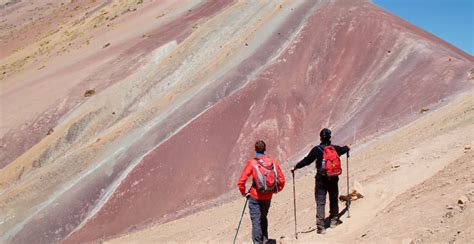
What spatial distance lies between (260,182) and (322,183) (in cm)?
147

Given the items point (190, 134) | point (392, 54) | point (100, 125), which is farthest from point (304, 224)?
point (100, 125)

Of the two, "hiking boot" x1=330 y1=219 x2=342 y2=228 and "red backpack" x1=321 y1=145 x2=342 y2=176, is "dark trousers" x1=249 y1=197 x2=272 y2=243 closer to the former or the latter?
"red backpack" x1=321 y1=145 x2=342 y2=176

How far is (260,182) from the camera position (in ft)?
26.6

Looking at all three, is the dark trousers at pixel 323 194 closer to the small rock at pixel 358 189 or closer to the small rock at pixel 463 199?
the small rock at pixel 358 189

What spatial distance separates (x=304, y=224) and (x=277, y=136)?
40.0 feet

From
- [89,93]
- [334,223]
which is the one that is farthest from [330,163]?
[89,93]

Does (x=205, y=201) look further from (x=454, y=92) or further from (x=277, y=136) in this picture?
(x=454, y=92)

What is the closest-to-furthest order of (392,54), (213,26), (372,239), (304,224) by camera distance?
(372,239) → (304,224) → (392,54) → (213,26)

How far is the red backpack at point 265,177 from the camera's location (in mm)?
8094

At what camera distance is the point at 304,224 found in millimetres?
10211

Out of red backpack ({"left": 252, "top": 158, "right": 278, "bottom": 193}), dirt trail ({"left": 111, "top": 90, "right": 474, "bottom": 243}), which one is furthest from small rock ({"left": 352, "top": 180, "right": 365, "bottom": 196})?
red backpack ({"left": 252, "top": 158, "right": 278, "bottom": 193})

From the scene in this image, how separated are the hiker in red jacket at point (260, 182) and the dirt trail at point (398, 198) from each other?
105 centimetres

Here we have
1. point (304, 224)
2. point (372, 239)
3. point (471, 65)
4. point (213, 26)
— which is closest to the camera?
point (372, 239)

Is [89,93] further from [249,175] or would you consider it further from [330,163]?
[249,175]
